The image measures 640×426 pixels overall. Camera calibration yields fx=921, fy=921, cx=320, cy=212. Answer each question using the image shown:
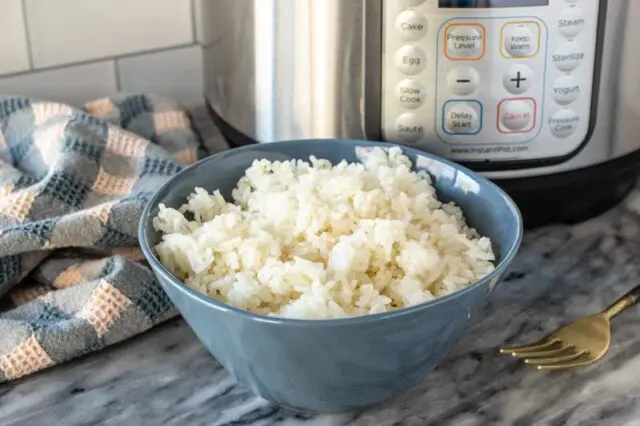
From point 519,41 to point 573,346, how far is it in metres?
0.20

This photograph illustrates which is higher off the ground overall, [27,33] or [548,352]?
[27,33]

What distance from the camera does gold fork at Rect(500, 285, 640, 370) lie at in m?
0.58

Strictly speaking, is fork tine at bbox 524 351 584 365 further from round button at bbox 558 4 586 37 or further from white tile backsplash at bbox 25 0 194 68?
white tile backsplash at bbox 25 0 194 68

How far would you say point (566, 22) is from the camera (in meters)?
0.61

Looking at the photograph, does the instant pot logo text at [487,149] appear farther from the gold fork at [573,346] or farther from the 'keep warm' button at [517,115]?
the gold fork at [573,346]

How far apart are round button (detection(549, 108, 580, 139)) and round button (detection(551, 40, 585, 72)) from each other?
32 mm

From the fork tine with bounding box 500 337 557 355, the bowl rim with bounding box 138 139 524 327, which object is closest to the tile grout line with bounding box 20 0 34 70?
the bowl rim with bounding box 138 139 524 327

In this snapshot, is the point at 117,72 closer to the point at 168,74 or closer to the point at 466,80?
the point at 168,74

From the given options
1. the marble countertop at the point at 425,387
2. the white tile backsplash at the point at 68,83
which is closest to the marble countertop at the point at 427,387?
the marble countertop at the point at 425,387

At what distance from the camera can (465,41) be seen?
0.61 meters

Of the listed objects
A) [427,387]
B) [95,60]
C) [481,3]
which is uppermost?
[481,3]

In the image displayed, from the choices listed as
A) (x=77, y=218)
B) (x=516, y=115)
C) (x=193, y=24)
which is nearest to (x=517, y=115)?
(x=516, y=115)

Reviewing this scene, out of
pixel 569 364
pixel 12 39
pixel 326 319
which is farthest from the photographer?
pixel 12 39

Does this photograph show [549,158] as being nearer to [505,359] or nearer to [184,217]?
[505,359]
